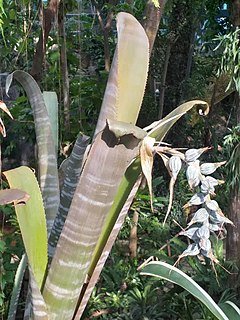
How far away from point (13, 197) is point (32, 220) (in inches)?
5.5

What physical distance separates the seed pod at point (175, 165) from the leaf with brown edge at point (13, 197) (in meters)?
0.17

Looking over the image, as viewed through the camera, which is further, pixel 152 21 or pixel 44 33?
pixel 44 33

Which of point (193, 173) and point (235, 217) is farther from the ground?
point (193, 173)

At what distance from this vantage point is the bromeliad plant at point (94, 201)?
2.03 ft

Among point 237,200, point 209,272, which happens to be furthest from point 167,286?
point 237,200

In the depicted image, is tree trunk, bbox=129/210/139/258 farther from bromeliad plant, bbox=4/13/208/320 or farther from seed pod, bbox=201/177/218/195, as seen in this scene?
seed pod, bbox=201/177/218/195

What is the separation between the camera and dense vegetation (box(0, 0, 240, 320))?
1.48m

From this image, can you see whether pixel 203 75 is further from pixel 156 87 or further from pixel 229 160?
pixel 229 160

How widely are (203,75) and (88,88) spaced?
0.93 metres

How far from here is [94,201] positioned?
0.63 meters

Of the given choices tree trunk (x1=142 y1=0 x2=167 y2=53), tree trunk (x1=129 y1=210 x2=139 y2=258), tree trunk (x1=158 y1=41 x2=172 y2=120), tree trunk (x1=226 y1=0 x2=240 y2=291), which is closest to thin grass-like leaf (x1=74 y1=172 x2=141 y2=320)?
tree trunk (x1=142 y1=0 x2=167 y2=53)

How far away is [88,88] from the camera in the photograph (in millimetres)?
2379

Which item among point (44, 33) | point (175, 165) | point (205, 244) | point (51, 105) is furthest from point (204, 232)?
point (44, 33)

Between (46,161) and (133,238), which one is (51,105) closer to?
(46,161)
